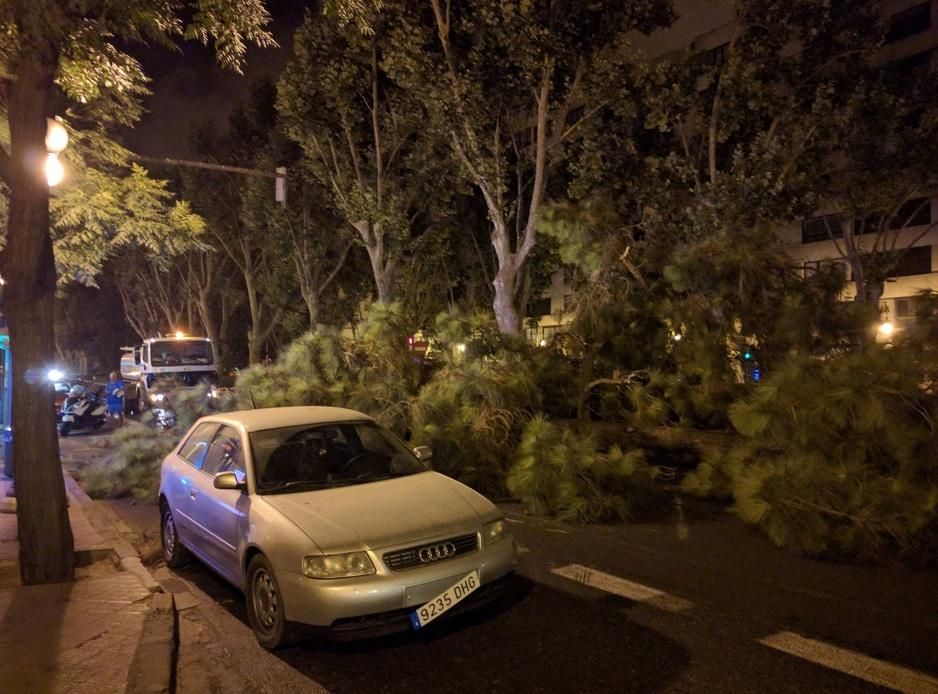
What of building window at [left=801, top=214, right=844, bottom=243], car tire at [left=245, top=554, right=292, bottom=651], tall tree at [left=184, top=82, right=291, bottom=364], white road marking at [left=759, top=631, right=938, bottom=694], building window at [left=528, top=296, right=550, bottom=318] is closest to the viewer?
white road marking at [left=759, top=631, right=938, bottom=694]

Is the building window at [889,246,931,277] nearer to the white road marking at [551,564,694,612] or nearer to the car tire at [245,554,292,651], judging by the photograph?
the white road marking at [551,564,694,612]

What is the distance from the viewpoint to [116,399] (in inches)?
872

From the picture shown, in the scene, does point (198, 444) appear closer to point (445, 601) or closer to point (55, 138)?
point (55, 138)

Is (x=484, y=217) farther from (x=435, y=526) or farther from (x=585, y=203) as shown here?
(x=435, y=526)

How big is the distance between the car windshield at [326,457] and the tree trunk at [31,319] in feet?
6.44

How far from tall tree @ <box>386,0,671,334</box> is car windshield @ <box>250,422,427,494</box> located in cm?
844

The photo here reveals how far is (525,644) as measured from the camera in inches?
193

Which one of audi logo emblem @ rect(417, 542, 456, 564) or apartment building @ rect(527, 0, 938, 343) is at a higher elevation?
apartment building @ rect(527, 0, 938, 343)

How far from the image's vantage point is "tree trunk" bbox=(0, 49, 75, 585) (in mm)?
6250

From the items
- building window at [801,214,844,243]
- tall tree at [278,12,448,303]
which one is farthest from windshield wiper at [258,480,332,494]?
building window at [801,214,844,243]

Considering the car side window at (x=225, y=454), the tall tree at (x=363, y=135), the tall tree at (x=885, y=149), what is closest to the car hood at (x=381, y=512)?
the car side window at (x=225, y=454)

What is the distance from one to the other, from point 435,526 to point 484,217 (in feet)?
73.8

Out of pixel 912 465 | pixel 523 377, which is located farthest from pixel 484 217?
pixel 912 465

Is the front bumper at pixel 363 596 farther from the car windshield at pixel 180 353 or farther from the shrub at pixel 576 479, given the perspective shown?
the car windshield at pixel 180 353
